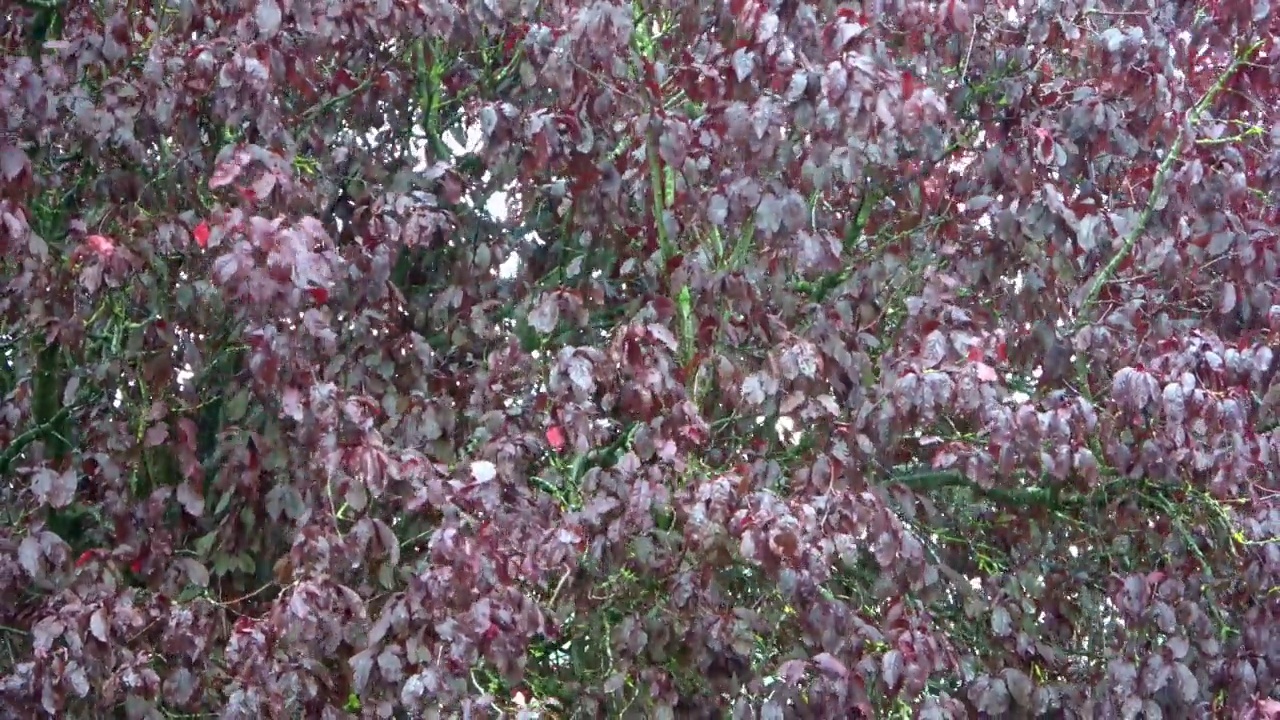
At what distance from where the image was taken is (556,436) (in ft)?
11.3

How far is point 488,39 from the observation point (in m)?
4.24

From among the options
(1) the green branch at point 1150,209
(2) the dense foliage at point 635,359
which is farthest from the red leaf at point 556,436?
(1) the green branch at point 1150,209

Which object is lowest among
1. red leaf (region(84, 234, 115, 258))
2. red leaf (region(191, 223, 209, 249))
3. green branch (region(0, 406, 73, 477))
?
green branch (region(0, 406, 73, 477))

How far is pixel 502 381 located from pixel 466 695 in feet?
3.08

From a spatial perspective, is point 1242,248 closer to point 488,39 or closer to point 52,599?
point 488,39

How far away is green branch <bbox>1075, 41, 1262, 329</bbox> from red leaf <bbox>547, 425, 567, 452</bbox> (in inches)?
58.2

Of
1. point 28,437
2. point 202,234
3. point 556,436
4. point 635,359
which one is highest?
point 202,234

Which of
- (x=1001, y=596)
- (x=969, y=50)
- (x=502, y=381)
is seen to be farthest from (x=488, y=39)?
(x=1001, y=596)

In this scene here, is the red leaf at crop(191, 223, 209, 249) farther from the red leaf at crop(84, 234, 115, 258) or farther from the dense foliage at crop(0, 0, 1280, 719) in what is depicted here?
the red leaf at crop(84, 234, 115, 258)

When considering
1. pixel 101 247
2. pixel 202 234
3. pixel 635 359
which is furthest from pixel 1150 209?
pixel 101 247

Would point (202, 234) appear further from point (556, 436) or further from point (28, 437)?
point (556, 436)

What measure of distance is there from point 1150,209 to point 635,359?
152 cm

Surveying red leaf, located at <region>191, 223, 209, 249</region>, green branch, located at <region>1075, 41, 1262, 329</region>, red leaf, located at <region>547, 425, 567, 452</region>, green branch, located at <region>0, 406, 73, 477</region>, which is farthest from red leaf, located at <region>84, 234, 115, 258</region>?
green branch, located at <region>1075, 41, 1262, 329</region>

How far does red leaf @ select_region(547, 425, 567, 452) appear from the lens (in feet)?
11.2
